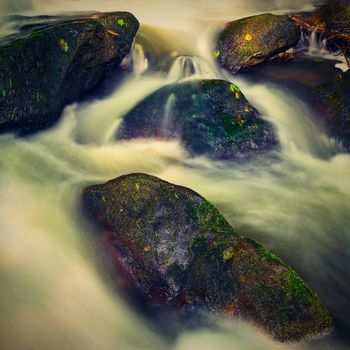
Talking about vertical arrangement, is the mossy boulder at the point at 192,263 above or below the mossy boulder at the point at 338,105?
below

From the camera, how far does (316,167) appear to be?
22.4ft

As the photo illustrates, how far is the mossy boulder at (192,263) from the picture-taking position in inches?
155

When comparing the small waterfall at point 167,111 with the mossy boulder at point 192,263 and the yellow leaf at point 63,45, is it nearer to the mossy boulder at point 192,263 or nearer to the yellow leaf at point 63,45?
the yellow leaf at point 63,45

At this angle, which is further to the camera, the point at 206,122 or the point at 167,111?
the point at 167,111

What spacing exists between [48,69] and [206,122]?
274 centimetres

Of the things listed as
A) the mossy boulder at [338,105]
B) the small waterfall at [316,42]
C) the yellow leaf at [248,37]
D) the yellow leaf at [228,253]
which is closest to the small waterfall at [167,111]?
the yellow leaf at [248,37]

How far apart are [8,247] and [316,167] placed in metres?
5.04

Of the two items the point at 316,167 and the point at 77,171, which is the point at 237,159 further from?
the point at 77,171

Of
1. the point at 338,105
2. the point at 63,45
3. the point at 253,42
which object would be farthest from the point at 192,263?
the point at 253,42

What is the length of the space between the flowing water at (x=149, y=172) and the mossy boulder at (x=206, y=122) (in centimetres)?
16

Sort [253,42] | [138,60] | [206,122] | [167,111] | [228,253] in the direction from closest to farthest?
[228,253] → [206,122] → [167,111] → [138,60] → [253,42]

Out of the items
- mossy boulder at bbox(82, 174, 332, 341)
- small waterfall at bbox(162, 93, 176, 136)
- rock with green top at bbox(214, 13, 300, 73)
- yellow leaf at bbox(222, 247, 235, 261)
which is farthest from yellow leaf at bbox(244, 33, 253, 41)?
yellow leaf at bbox(222, 247, 235, 261)

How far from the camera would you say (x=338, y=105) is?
7.37m

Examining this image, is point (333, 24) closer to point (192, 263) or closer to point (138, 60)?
point (138, 60)
